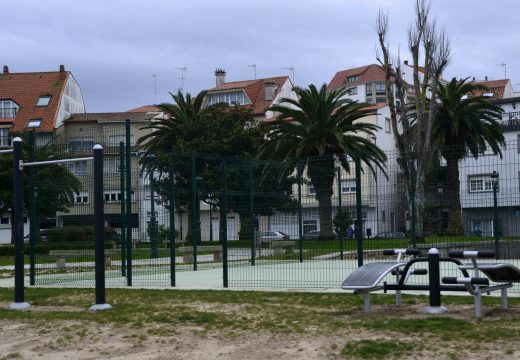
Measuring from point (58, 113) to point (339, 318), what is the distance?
66685mm

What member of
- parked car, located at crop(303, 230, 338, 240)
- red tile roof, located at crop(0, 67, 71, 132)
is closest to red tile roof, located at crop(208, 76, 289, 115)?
red tile roof, located at crop(0, 67, 71, 132)

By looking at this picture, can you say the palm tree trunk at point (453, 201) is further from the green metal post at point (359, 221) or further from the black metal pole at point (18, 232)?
the black metal pole at point (18, 232)

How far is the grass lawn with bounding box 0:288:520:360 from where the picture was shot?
27.8 ft

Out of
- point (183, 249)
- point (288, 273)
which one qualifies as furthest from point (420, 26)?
point (288, 273)

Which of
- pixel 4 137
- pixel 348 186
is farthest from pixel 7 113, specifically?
pixel 348 186

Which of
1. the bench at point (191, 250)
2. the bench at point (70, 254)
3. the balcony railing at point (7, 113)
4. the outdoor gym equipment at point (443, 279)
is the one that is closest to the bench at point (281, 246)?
the bench at point (191, 250)

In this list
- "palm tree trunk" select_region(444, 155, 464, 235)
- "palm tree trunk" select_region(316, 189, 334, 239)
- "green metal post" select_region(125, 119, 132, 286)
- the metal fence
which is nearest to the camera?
"palm tree trunk" select_region(444, 155, 464, 235)

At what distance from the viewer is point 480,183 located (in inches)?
685

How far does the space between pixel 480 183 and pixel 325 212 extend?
13.7 ft

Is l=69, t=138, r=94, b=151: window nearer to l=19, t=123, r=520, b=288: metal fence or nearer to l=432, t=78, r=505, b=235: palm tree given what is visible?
l=19, t=123, r=520, b=288: metal fence

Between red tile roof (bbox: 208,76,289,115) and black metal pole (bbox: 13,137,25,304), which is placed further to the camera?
red tile roof (bbox: 208,76,289,115)

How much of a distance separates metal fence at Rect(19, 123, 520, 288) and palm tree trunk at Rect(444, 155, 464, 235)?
48 mm

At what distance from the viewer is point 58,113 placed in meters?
74.0

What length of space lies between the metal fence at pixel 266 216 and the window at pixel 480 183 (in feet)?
0.10
